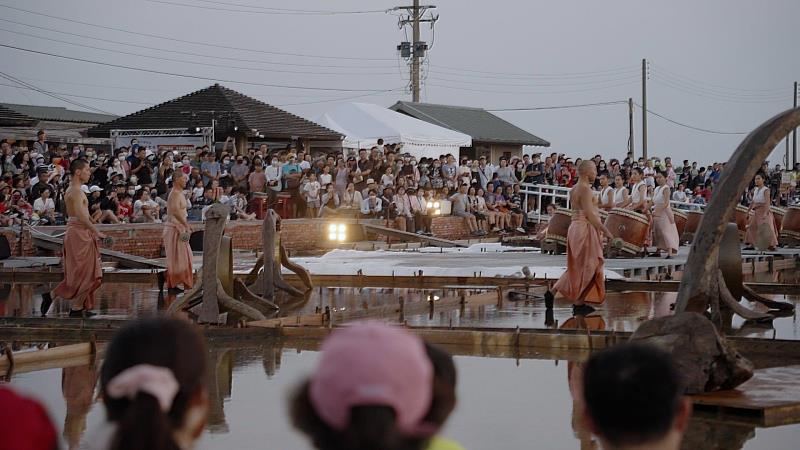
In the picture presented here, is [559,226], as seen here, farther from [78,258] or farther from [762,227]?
[78,258]

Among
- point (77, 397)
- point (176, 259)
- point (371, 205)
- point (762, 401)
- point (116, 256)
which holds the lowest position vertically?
point (77, 397)

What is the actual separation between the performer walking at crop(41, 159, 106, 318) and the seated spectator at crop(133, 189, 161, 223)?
10183 millimetres

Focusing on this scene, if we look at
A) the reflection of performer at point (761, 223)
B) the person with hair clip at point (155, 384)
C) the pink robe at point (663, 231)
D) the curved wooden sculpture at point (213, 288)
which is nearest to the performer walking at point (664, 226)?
the pink robe at point (663, 231)

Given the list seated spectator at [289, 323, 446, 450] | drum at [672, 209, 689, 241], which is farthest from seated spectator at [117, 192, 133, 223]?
seated spectator at [289, 323, 446, 450]

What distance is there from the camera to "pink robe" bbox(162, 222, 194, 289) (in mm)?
17000

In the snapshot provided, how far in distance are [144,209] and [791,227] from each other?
15.6 meters

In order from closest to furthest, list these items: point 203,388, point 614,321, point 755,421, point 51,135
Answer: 1. point 203,388
2. point 755,421
3. point 614,321
4. point 51,135

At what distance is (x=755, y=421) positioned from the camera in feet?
27.1

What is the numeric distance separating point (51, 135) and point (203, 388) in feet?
119

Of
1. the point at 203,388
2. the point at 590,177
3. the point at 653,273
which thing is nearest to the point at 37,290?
the point at 590,177

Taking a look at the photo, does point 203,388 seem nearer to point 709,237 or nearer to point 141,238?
point 709,237

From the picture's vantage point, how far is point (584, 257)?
14.8m

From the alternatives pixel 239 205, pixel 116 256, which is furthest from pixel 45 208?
pixel 239 205

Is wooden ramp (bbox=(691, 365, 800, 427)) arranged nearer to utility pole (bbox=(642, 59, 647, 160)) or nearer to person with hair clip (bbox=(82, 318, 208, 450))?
person with hair clip (bbox=(82, 318, 208, 450))
